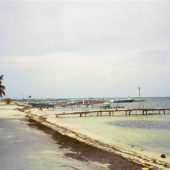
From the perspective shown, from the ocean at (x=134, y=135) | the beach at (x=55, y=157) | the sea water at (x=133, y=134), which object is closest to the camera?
Answer: the beach at (x=55, y=157)

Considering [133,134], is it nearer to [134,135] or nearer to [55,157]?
[134,135]

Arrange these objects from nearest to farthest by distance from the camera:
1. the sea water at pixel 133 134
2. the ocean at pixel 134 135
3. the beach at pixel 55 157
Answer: the beach at pixel 55 157 < the ocean at pixel 134 135 < the sea water at pixel 133 134

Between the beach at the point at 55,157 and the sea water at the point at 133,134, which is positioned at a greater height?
the beach at the point at 55,157

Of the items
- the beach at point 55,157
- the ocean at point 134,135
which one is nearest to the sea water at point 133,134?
the ocean at point 134,135

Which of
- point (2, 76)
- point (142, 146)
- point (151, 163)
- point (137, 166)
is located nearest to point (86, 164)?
point (137, 166)

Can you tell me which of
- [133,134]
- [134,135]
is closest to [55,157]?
[134,135]

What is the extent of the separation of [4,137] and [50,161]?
9.70 meters

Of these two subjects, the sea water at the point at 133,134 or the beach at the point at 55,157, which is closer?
the beach at the point at 55,157

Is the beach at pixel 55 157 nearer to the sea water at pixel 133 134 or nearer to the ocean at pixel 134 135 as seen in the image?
the ocean at pixel 134 135

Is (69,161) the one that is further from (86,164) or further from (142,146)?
(142,146)

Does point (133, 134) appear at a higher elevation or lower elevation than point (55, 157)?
lower

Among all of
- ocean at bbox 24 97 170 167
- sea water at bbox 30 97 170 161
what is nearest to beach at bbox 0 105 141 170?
ocean at bbox 24 97 170 167

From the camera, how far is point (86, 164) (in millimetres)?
14523

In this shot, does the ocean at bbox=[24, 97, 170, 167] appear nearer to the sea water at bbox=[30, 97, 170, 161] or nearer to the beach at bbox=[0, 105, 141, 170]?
the sea water at bbox=[30, 97, 170, 161]
